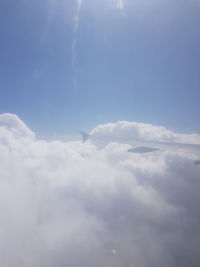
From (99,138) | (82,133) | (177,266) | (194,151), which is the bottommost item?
(177,266)

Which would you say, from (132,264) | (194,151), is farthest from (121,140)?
(132,264)

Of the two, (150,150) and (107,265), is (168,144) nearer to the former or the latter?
(150,150)

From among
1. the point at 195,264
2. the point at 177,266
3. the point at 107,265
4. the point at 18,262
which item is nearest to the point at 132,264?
the point at 107,265

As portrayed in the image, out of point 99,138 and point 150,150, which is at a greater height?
point 99,138

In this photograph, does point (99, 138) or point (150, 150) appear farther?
point (99, 138)

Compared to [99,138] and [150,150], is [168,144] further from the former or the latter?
[99,138]

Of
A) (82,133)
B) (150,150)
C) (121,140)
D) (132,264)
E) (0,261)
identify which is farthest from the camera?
(0,261)

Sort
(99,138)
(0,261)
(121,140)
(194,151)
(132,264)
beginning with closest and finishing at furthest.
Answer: (194,151)
(121,140)
(99,138)
(132,264)
(0,261)

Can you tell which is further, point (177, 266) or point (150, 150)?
point (177, 266)

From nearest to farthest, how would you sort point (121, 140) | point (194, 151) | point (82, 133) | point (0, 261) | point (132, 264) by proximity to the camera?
point (194, 151), point (121, 140), point (82, 133), point (132, 264), point (0, 261)
